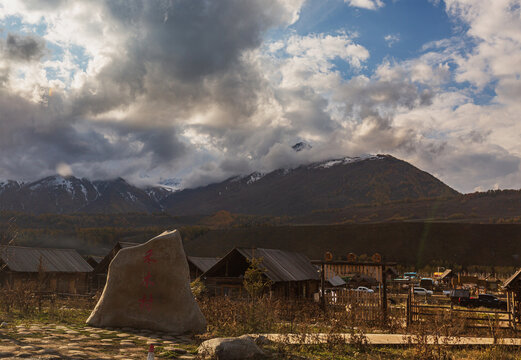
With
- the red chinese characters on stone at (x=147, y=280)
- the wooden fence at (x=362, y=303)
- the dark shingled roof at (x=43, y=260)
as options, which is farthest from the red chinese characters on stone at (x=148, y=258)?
the dark shingled roof at (x=43, y=260)

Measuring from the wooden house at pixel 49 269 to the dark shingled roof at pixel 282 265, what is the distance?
722 inches

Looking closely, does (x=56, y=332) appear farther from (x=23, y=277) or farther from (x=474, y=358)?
(x=23, y=277)

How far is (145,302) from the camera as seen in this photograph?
13727 mm

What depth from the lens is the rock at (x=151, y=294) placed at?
1344 cm

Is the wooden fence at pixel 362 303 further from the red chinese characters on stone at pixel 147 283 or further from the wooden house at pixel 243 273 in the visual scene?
the red chinese characters on stone at pixel 147 283

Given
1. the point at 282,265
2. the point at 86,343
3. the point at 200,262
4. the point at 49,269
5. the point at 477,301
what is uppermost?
the point at 282,265

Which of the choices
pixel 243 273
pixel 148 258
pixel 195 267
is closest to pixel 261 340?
pixel 148 258

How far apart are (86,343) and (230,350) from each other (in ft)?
11.8

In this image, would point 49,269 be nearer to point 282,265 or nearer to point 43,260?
point 43,260

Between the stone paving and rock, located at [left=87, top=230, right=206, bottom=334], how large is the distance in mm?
476

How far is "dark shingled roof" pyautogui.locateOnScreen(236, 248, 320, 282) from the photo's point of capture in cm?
2783

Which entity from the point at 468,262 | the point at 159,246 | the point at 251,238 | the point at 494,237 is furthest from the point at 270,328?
the point at 251,238

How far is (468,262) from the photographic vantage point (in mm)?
88750

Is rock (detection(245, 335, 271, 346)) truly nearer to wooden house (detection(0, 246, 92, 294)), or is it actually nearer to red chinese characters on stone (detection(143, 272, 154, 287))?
red chinese characters on stone (detection(143, 272, 154, 287))
